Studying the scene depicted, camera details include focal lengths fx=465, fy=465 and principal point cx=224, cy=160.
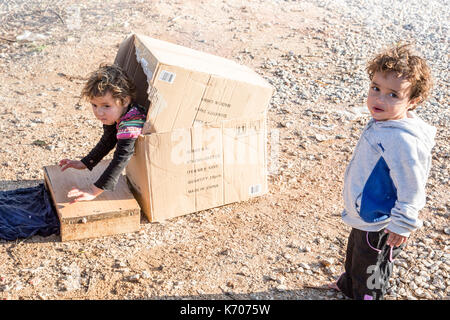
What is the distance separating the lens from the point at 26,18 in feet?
26.7

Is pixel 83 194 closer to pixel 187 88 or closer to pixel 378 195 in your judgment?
pixel 187 88

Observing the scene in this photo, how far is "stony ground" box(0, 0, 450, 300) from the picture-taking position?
309 centimetres

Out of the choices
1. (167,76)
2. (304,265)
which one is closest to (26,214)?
(167,76)

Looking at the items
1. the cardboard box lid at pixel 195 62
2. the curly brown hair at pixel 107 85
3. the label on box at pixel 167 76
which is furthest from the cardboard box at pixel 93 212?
the cardboard box lid at pixel 195 62

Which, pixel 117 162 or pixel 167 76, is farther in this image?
pixel 117 162

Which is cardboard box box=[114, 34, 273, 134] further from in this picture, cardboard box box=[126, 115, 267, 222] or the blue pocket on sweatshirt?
the blue pocket on sweatshirt

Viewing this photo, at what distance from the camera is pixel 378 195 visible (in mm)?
2461

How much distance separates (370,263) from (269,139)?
267 centimetres

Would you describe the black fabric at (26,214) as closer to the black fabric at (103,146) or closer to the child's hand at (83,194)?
the child's hand at (83,194)

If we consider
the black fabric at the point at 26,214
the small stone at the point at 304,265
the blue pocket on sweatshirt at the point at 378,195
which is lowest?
the small stone at the point at 304,265

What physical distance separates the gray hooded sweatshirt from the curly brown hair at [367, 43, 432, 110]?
0.16 metres

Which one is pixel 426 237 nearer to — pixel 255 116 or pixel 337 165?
pixel 337 165

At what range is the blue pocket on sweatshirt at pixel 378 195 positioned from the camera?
2451 millimetres

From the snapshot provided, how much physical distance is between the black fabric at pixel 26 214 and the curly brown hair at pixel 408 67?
251 centimetres
